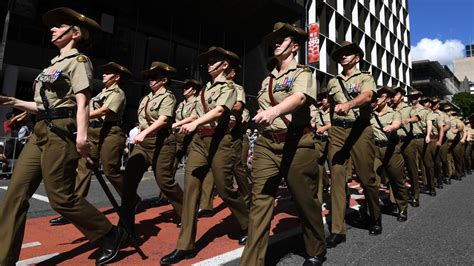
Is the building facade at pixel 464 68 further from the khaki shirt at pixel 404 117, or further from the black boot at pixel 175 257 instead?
the black boot at pixel 175 257

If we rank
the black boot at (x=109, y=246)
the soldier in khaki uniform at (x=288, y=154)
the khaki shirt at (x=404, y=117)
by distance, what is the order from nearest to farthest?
the soldier in khaki uniform at (x=288, y=154)
the black boot at (x=109, y=246)
the khaki shirt at (x=404, y=117)

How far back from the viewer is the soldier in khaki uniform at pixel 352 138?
405cm

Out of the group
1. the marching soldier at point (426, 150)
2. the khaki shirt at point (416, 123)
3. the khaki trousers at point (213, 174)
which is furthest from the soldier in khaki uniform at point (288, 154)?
the marching soldier at point (426, 150)

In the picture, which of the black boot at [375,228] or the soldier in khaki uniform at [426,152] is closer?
the black boot at [375,228]

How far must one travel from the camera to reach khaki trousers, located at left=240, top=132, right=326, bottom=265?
282cm

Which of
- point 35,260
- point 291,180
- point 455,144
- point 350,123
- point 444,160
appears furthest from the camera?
point 455,144

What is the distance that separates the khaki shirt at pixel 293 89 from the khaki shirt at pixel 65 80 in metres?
1.54

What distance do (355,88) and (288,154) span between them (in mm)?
1629

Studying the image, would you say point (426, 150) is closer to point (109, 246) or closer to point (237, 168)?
point (237, 168)

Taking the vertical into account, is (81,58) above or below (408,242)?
above

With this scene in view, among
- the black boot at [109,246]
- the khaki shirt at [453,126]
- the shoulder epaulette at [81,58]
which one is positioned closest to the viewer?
the shoulder epaulette at [81,58]

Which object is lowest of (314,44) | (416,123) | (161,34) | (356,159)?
(356,159)

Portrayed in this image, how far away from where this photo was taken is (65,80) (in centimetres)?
287

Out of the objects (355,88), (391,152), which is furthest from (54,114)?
(391,152)
